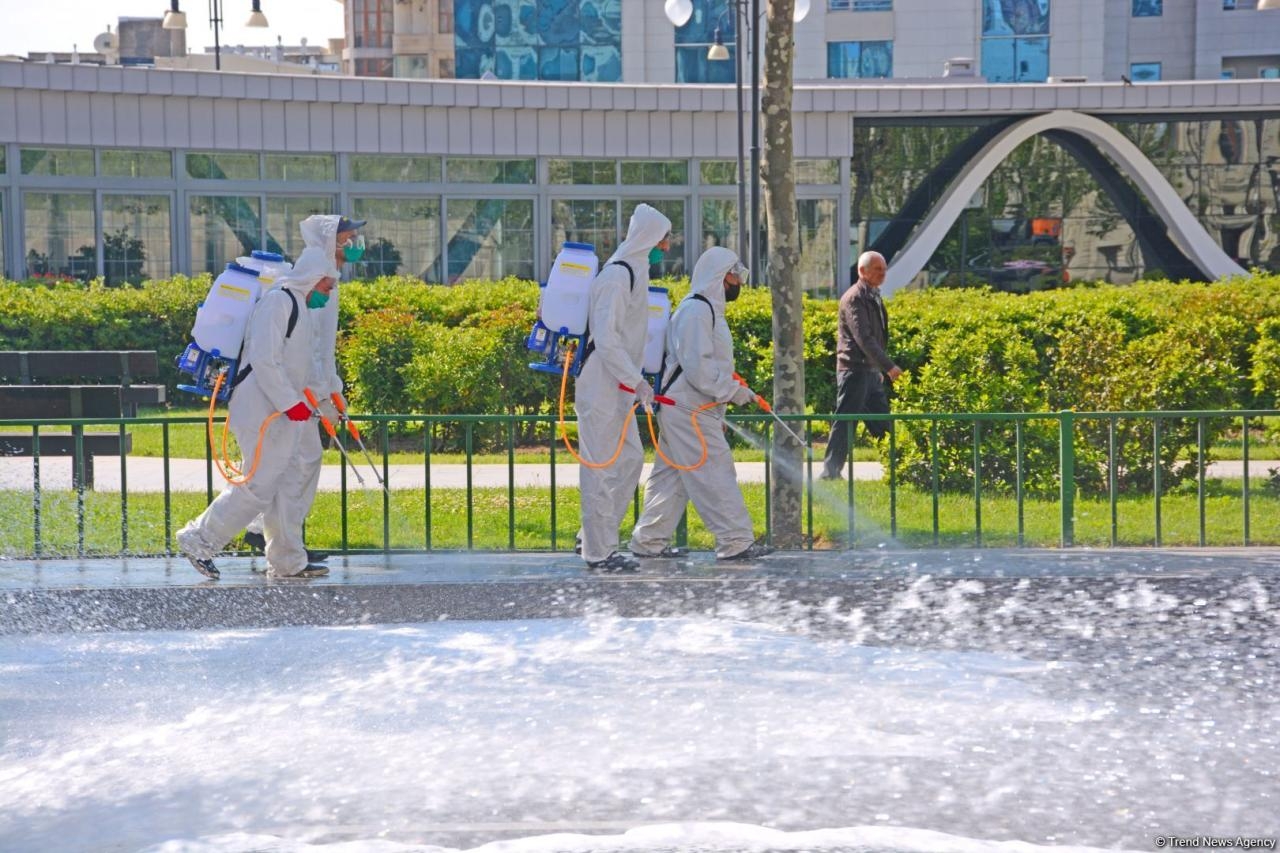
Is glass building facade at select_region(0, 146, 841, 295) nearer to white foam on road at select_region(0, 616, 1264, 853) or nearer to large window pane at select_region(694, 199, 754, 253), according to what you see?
large window pane at select_region(694, 199, 754, 253)

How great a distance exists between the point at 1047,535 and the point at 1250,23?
2542 inches

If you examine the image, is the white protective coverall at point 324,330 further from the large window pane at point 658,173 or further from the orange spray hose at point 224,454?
the large window pane at point 658,173

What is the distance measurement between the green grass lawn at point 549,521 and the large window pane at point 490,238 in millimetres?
21009

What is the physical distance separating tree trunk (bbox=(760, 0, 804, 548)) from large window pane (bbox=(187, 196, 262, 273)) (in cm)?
1988

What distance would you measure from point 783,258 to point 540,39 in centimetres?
5961

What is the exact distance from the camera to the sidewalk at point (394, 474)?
10578 millimetres

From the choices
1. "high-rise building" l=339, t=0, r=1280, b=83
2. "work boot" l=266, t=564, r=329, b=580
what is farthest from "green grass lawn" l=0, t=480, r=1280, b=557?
"high-rise building" l=339, t=0, r=1280, b=83

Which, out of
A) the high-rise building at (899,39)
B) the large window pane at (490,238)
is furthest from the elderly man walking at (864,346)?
the high-rise building at (899,39)

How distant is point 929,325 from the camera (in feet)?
48.9

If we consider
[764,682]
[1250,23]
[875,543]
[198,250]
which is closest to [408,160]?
[198,250]

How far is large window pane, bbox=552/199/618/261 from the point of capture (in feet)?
106

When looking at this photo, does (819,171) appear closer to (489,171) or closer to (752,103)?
(489,171)

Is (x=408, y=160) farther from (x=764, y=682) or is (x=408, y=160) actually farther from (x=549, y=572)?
(x=764, y=682)

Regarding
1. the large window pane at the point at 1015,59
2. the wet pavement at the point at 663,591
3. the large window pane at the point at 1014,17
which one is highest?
the large window pane at the point at 1014,17
